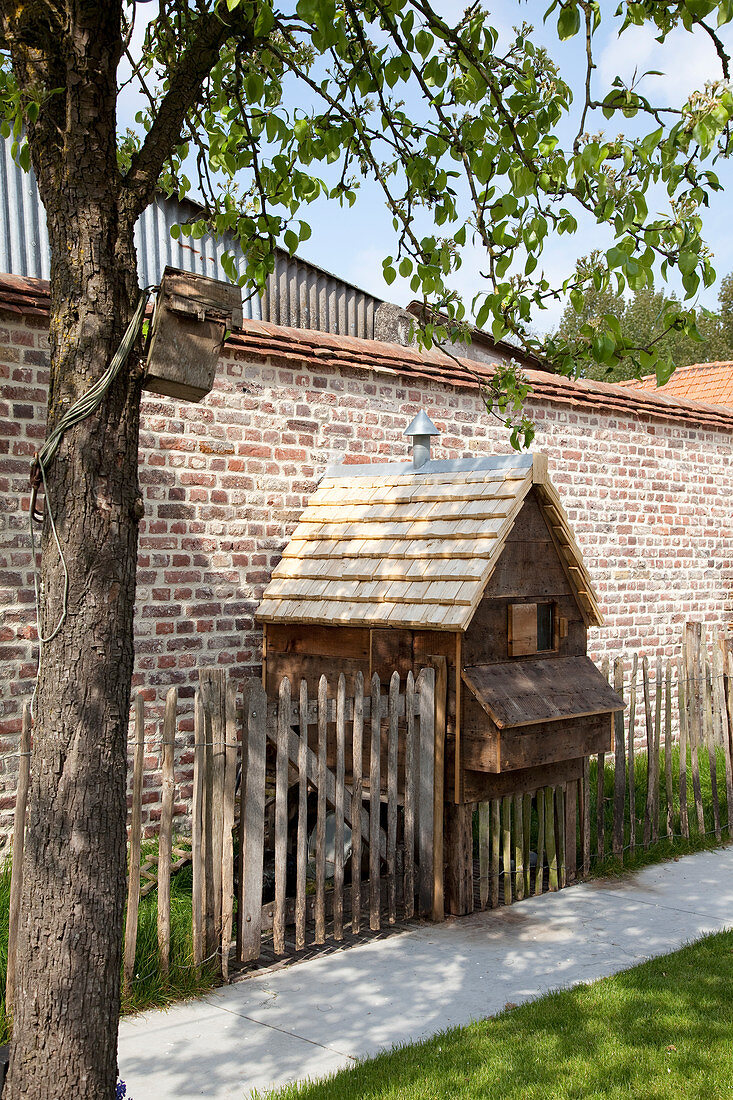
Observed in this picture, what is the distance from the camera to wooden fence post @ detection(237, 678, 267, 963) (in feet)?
15.7

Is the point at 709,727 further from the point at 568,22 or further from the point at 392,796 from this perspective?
the point at 568,22

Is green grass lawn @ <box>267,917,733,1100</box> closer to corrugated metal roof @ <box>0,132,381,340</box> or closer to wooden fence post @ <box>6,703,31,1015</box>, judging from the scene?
wooden fence post @ <box>6,703,31,1015</box>

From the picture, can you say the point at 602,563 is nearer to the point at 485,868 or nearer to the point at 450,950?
the point at 485,868

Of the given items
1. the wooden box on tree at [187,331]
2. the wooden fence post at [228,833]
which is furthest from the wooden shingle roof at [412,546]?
the wooden box on tree at [187,331]

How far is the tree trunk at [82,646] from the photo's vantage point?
9.67 feet

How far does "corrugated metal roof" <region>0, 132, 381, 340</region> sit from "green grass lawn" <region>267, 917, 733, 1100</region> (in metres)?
5.43

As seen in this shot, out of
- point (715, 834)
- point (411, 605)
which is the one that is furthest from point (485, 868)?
point (715, 834)

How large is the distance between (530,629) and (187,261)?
27.0 feet

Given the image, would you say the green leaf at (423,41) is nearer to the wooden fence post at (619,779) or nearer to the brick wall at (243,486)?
the brick wall at (243,486)

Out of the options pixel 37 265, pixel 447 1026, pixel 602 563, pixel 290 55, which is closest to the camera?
pixel 447 1026

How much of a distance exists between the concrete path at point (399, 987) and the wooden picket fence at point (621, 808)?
0.21m

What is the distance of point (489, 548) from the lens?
5.38 m

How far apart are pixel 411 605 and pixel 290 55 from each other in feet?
9.50

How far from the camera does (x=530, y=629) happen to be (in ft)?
19.1
